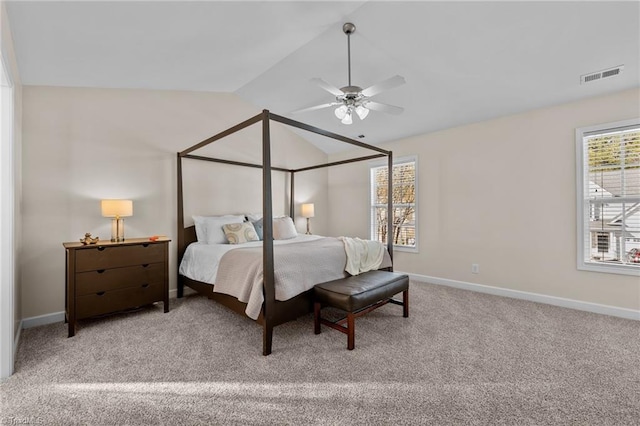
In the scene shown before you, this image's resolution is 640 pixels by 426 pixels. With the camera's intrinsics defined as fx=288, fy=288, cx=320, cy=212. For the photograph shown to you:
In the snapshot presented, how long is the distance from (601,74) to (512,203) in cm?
157

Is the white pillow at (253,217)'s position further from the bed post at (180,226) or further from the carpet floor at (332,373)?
the carpet floor at (332,373)

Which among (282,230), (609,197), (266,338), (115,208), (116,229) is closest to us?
(266,338)

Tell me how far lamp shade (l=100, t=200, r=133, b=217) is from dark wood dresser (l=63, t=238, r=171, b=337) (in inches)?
12.1

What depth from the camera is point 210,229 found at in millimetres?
3840

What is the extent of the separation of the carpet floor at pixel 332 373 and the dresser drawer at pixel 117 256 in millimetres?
607

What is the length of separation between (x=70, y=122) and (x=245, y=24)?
2.24 meters

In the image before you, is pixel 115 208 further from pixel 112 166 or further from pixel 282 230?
pixel 282 230

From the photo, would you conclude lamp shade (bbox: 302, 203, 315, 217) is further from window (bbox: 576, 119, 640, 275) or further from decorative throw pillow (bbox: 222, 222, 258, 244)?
window (bbox: 576, 119, 640, 275)

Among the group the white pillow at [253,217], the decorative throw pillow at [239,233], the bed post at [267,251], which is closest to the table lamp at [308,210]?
the white pillow at [253,217]

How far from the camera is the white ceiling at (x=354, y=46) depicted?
2227mm

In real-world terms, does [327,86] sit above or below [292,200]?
above

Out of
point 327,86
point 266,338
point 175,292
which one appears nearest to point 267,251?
point 266,338

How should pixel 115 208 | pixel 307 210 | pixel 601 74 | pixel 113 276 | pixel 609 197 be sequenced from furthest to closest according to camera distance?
pixel 307 210 → pixel 609 197 → pixel 115 208 → pixel 113 276 → pixel 601 74

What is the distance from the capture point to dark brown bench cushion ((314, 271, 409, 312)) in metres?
2.44
